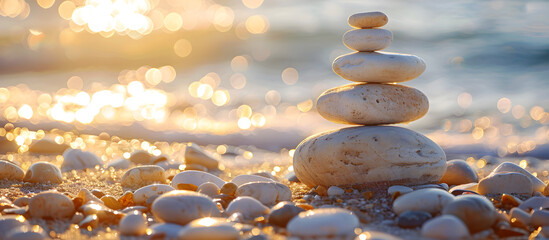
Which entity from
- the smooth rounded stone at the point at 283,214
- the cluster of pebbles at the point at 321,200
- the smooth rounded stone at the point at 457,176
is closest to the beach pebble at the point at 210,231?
the cluster of pebbles at the point at 321,200

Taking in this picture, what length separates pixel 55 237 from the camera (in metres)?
2.88

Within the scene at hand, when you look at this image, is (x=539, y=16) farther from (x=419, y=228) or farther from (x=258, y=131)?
(x=419, y=228)

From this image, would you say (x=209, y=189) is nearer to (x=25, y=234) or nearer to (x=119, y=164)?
(x=25, y=234)

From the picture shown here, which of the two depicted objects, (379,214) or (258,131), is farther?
(258,131)

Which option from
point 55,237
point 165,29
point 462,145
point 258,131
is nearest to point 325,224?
point 55,237

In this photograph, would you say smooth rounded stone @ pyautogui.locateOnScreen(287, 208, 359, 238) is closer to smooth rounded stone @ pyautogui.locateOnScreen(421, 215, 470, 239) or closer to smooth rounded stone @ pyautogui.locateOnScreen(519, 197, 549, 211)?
smooth rounded stone @ pyautogui.locateOnScreen(421, 215, 470, 239)

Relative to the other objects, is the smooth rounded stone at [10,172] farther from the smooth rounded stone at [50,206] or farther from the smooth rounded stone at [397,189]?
the smooth rounded stone at [397,189]

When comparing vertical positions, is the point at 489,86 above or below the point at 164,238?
above

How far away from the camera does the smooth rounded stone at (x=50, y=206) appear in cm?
316

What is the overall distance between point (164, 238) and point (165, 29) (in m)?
19.2

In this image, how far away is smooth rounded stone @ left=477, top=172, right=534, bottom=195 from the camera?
402cm

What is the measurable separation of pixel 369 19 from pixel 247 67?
1184cm

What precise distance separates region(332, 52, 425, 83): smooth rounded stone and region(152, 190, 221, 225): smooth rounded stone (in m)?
1.79

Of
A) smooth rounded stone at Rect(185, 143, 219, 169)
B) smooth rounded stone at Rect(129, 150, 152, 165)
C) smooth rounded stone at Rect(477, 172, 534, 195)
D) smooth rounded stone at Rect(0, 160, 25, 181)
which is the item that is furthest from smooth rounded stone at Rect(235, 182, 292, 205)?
smooth rounded stone at Rect(129, 150, 152, 165)
